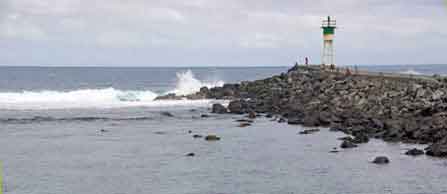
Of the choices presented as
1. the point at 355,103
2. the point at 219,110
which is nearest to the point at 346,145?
the point at 355,103

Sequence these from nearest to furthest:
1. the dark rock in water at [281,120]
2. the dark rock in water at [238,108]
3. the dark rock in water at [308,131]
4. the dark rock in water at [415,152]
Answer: the dark rock in water at [415,152], the dark rock in water at [308,131], the dark rock in water at [281,120], the dark rock in water at [238,108]

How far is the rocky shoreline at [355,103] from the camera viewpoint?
3070cm

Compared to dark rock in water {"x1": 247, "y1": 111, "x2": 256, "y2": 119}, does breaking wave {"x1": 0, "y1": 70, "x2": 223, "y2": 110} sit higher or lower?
lower

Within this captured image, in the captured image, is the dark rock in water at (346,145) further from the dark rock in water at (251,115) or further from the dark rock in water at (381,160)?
the dark rock in water at (251,115)

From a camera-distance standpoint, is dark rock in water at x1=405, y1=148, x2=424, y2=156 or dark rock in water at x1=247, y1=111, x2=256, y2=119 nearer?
Answer: dark rock in water at x1=405, y1=148, x2=424, y2=156

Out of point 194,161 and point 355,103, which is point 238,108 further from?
point 194,161

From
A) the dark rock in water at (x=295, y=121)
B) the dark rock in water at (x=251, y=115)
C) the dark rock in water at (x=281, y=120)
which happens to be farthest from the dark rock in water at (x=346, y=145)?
the dark rock in water at (x=251, y=115)

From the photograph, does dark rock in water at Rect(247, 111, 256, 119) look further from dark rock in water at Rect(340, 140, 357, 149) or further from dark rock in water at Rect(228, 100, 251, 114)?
dark rock in water at Rect(340, 140, 357, 149)

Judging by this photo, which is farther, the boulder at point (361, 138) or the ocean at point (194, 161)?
the boulder at point (361, 138)

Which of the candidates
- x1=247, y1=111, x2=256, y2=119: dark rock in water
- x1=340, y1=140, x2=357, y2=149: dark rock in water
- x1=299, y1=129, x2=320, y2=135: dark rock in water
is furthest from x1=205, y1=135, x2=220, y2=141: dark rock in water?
x1=247, y1=111, x2=256, y2=119: dark rock in water

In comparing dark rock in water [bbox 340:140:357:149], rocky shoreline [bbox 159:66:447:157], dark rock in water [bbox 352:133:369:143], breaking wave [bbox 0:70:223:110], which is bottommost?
breaking wave [bbox 0:70:223:110]

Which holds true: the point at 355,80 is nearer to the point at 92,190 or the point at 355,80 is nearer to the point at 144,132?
the point at 144,132

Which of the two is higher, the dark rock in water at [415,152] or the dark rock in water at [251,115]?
the dark rock in water at [415,152]

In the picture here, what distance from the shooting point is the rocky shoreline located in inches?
1209
